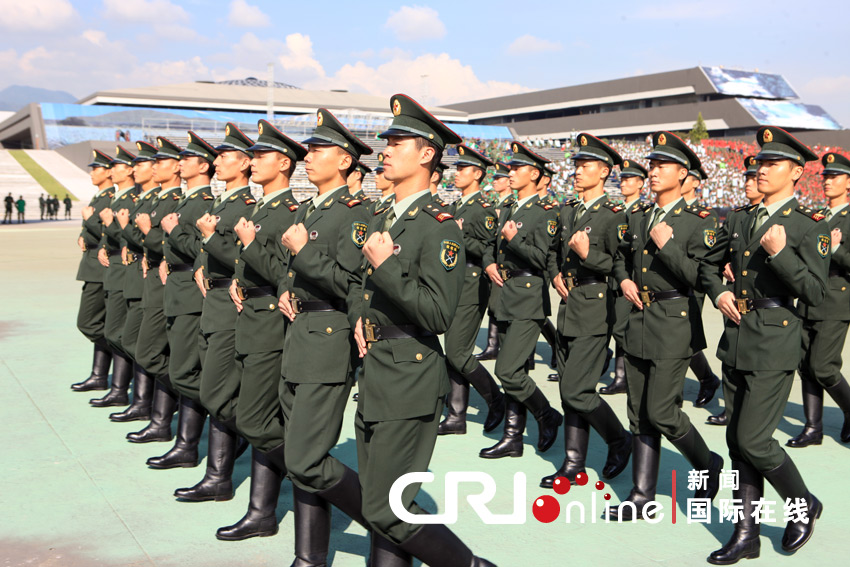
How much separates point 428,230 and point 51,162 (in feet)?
204

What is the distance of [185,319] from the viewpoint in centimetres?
546

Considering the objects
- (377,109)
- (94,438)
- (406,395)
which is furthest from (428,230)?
(377,109)

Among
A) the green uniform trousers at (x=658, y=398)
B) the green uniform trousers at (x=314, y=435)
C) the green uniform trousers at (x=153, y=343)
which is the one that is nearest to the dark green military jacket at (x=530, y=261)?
the green uniform trousers at (x=658, y=398)

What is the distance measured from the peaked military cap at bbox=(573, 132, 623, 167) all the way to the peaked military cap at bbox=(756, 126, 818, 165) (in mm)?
1305

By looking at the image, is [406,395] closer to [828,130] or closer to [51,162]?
[51,162]

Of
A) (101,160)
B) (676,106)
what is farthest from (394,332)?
(676,106)

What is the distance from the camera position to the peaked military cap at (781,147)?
4.34m

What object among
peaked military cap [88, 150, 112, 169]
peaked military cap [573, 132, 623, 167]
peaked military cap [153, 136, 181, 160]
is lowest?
peaked military cap [88, 150, 112, 169]

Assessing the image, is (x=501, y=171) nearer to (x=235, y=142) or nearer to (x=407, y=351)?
(x=235, y=142)

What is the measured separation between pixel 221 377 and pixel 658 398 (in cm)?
252

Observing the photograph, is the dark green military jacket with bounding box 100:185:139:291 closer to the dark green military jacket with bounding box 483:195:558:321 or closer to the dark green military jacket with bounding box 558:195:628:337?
the dark green military jacket with bounding box 483:195:558:321

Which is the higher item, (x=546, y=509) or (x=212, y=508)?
(x=546, y=509)

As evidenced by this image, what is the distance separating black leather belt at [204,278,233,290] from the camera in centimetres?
494

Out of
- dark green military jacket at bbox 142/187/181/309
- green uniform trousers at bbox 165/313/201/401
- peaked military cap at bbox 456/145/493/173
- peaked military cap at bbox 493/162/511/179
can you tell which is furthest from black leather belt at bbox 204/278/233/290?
peaked military cap at bbox 493/162/511/179
